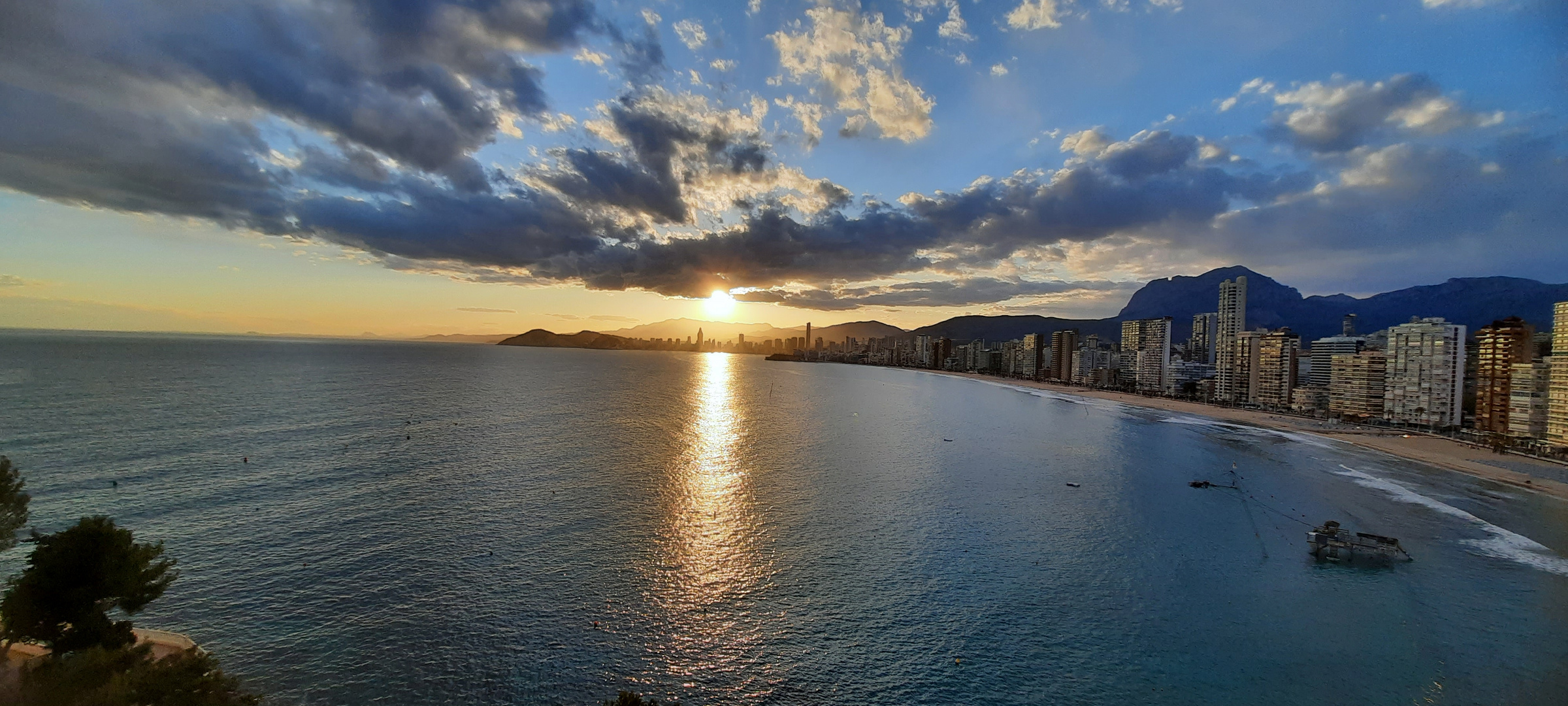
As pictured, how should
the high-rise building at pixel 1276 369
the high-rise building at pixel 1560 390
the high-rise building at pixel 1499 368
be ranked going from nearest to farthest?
the high-rise building at pixel 1560 390 < the high-rise building at pixel 1499 368 < the high-rise building at pixel 1276 369

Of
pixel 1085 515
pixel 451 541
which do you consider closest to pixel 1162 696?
pixel 1085 515

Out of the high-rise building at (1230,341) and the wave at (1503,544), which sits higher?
the high-rise building at (1230,341)

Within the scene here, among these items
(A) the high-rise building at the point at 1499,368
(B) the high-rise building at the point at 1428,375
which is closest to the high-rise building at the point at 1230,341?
(B) the high-rise building at the point at 1428,375

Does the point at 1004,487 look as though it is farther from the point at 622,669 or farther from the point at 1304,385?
the point at 1304,385

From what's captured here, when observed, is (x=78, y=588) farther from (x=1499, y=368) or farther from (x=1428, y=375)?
(x=1428, y=375)

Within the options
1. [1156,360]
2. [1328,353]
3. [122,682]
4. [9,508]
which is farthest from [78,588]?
[1156,360]

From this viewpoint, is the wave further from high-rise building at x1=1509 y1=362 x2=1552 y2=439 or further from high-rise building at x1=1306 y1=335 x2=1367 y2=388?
high-rise building at x1=1306 y1=335 x2=1367 y2=388

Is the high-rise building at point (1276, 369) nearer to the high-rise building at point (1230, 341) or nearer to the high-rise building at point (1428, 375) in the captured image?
the high-rise building at point (1230, 341)
